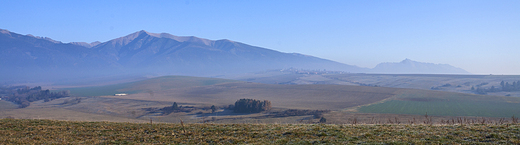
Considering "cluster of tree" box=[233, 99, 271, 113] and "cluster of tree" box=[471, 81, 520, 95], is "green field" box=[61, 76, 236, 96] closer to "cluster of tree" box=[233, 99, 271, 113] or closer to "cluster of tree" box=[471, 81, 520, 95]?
"cluster of tree" box=[233, 99, 271, 113]

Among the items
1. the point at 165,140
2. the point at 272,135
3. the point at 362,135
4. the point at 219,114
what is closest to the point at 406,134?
the point at 362,135

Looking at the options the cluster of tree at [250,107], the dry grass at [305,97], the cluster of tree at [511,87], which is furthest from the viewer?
the cluster of tree at [511,87]

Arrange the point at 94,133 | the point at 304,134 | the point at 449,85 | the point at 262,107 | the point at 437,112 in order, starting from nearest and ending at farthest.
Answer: the point at 304,134
the point at 94,133
the point at 437,112
the point at 262,107
the point at 449,85

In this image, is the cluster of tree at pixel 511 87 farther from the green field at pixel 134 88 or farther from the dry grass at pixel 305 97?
the green field at pixel 134 88

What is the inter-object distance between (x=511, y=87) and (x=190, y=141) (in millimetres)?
120692

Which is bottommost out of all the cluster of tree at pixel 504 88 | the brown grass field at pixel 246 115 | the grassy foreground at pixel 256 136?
the brown grass field at pixel 246 115

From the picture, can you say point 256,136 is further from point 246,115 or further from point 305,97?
point 305,97

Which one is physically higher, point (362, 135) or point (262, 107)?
point (362, 135)

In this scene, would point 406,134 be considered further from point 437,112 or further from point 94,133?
point 437,112

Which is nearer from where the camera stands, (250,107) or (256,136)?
(256,136)

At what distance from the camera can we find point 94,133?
41.2 ft

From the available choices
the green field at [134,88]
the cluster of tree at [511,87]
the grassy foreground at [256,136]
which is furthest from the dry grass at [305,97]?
the grassy foreground at [256,136]

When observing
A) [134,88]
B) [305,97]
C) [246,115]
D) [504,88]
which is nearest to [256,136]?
[246,115]

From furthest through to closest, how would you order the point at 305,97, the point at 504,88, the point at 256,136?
the point at 504,88 → the point at 305,97 → the point at 256,136
